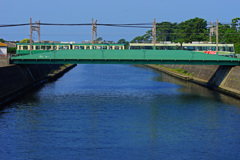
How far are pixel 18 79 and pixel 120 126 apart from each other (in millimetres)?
32497

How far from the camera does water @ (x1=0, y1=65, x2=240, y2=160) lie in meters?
31.2

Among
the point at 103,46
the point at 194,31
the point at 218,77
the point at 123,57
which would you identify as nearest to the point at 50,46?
the point at 103,46

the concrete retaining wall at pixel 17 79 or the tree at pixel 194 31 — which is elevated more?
the tree at pixel 194 31

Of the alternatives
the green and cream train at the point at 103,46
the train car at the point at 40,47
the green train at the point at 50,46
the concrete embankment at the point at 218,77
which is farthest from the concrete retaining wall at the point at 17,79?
the concrete embankment at the point at 218,77

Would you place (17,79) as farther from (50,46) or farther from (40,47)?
(40,47)

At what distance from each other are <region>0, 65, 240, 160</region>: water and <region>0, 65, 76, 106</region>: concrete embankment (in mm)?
2378

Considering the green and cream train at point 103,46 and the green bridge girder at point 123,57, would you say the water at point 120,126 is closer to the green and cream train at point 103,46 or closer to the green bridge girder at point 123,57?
the green bridge girder at point 123,57

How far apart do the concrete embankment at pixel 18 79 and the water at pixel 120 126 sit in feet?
7.80

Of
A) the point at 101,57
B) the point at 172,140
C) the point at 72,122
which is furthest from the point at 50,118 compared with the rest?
the point at 101,57

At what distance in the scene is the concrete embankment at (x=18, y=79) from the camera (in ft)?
185

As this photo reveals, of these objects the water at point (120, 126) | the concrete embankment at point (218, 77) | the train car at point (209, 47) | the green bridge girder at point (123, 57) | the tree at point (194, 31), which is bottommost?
the water at point (120, 126)

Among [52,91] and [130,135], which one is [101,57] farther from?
[130,135]

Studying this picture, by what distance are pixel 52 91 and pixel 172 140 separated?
3741cm

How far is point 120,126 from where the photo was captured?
39625 mm
